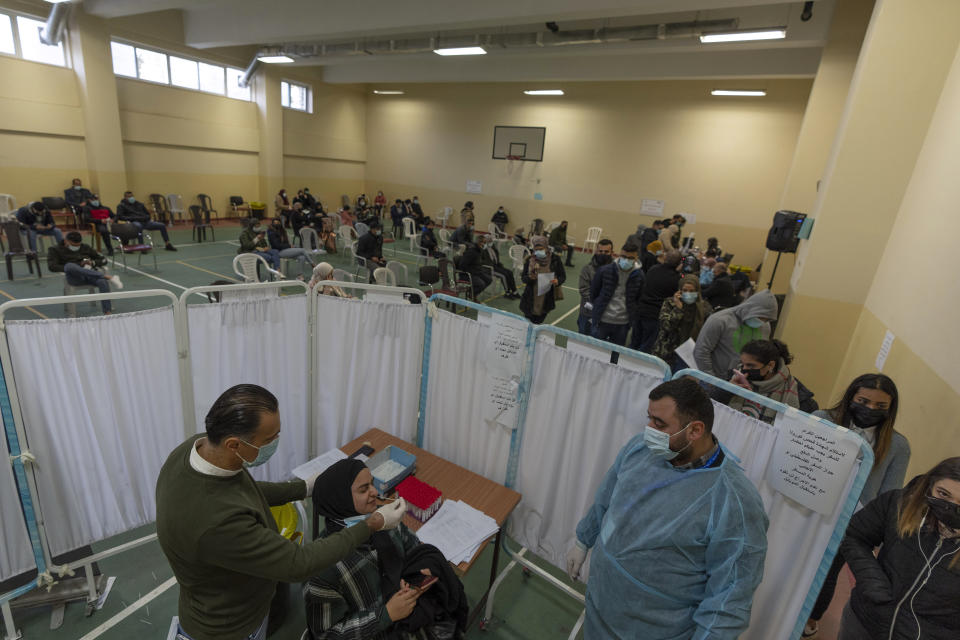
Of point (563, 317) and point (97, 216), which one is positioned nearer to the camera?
point (563, 317)

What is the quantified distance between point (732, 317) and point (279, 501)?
3.50 meters

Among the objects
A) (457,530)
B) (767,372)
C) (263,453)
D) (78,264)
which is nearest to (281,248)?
(78,264)

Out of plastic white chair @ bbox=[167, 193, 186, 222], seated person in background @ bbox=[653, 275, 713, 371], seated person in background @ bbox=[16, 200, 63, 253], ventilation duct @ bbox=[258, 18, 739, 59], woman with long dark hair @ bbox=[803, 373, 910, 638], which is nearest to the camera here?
woman with long dark hair @ bbox=[803, 373, 910, 638]

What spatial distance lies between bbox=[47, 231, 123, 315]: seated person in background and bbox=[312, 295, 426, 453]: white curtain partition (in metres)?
4.80

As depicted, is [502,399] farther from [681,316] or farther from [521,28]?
[521,28]

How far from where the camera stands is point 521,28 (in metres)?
11.2

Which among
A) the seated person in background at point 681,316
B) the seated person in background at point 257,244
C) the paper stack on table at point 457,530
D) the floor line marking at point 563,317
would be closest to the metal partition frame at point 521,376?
the paper stack on table at point 457,530

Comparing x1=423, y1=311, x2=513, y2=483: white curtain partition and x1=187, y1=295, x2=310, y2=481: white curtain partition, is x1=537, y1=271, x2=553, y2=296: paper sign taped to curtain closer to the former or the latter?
x1=423, y1=311, x2=513, y2=483: white curtain partition

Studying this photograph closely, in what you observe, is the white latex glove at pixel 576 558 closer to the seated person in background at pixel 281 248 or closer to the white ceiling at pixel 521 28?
the white ceiling at pixel 521 28

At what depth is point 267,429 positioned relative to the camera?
4.89ft

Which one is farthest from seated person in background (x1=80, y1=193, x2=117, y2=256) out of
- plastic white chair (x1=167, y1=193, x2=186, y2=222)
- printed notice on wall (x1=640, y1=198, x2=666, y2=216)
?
printed notice on wall (x1=640, y1=198, x2=666, y2=216)

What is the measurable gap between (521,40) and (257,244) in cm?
773

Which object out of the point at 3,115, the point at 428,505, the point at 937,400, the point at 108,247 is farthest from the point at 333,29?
the point at 937,400

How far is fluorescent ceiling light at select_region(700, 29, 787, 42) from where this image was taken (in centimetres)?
785
